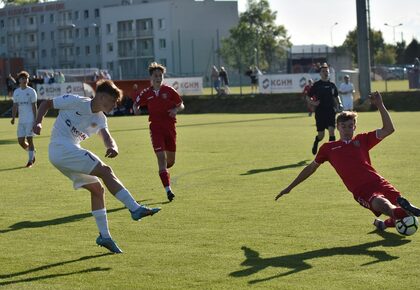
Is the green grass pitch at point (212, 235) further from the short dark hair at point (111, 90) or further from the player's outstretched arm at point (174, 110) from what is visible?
the short dark hair at point (111, 90)

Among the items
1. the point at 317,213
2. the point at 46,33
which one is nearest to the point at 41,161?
the point at 317,213

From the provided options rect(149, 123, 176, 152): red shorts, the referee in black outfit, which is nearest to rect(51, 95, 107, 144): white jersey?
rect(149, 123, 176, 152): red shorts

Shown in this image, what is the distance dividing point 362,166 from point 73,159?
10.3 feet

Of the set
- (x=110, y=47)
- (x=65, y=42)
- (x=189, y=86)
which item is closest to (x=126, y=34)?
(x=110, y=47)

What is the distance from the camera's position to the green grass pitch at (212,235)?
8.13 metres

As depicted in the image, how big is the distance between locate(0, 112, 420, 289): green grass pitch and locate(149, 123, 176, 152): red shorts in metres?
0.79

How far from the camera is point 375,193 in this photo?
381 inches

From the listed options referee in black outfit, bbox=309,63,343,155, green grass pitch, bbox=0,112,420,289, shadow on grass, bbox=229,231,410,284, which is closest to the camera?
green grass pitch, bbox=0,112,420,289

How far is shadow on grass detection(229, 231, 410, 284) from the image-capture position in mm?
8352

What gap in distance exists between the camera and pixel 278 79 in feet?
174

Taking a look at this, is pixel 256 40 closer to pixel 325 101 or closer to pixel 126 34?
pixel 126 34

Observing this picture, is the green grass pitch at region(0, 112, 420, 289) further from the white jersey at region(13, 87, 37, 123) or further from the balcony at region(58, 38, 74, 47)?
the balcony at region(58, 38, 74, 47)

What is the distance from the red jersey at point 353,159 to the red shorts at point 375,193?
0.17 ft

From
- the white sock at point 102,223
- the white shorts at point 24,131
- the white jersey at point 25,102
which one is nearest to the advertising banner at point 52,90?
the white jersey at point 25,102
